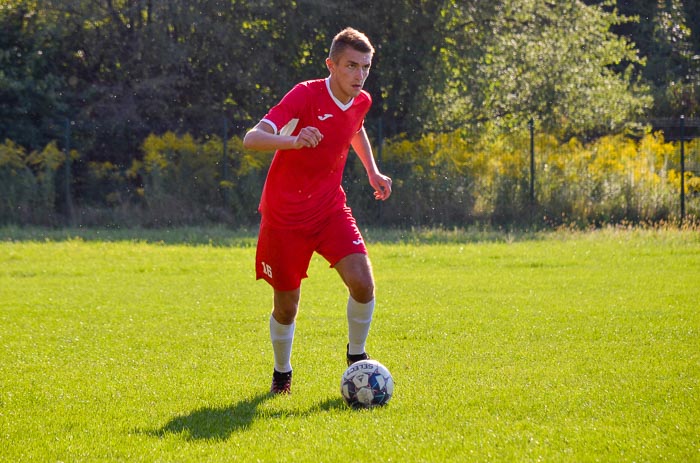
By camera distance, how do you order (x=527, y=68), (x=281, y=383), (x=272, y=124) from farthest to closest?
(x=527, y=68) < (x=281, y=383) < (x=272, y=124)

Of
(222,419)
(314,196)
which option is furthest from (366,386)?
(314,196)

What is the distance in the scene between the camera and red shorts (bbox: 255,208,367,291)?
6.16m

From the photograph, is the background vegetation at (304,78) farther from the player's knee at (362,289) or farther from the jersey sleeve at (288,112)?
the jersey sleeve at (288,112)

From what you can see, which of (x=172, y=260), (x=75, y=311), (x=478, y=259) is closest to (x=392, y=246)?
(x=478, y=259)

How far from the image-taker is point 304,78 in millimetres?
23406

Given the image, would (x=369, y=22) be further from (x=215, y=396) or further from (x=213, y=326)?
(x=215, y=396)

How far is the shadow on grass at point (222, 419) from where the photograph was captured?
5203 millimetres

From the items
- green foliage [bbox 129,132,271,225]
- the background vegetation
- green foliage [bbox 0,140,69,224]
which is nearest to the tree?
the background vegetation

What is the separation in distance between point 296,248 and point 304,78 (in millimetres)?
17653

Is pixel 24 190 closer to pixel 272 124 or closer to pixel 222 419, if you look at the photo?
pixel 272 124

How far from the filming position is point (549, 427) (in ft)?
16.8

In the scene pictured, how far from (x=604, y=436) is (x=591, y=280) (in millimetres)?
7354

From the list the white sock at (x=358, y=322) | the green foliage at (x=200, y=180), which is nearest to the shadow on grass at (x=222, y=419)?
the white sock at (x=358, y=322)

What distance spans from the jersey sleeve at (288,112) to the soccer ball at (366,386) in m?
1.50
